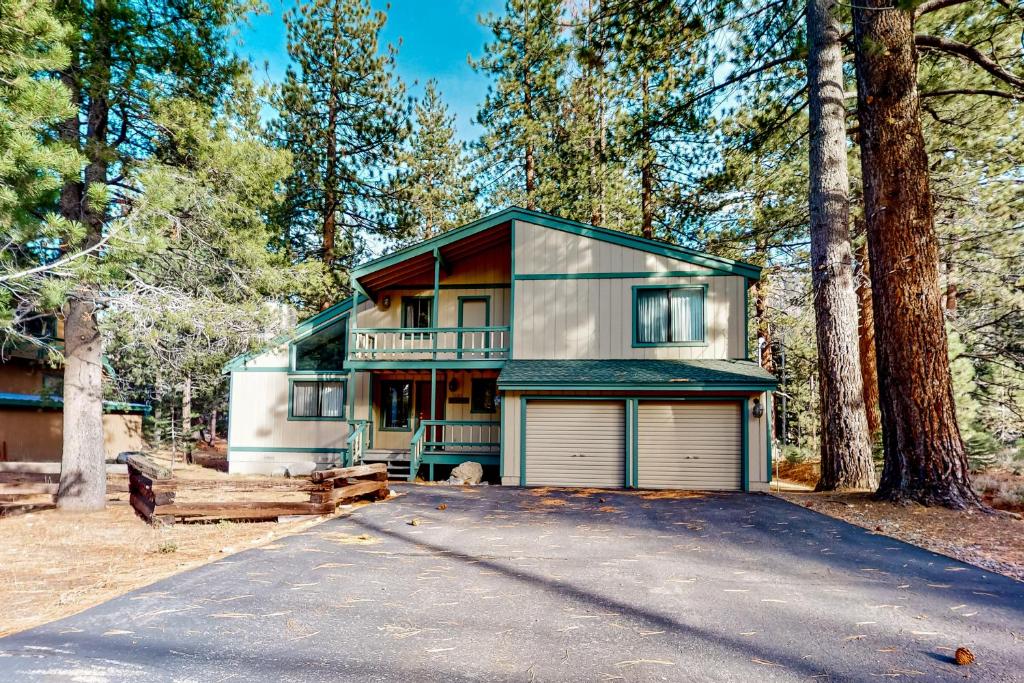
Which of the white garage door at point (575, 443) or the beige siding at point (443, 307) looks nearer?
the white garage door at point (575, 443)

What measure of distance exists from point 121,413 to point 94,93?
60.2 ft

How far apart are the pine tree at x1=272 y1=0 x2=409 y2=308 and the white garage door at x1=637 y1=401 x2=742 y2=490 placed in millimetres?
13386

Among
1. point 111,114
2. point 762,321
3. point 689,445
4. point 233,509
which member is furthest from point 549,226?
point 762,321

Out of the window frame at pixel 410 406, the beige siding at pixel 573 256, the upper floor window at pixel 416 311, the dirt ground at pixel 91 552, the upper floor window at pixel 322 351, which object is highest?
the beige siding at pixel 573 256

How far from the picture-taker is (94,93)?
8.00 m

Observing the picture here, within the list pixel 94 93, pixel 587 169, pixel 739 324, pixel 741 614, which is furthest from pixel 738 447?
pixel 94 93

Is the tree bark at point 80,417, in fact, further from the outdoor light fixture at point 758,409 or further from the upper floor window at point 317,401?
the outdoor light fixture at point 758,409

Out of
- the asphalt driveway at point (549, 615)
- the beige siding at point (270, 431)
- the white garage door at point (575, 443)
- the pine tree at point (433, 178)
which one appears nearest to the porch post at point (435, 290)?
the white garage door at point (575, 443)

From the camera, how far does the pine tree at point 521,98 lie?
20323mm

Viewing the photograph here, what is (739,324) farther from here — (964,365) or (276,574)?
(276,574)

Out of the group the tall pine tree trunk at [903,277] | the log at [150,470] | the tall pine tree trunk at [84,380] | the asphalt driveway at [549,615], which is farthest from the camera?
the tall pine tree trunk at [84,380]

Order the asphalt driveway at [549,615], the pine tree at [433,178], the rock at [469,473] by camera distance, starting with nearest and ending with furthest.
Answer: the asphalt driveway at [549,615], the rock at [469,473], the pine tree at [433,178]

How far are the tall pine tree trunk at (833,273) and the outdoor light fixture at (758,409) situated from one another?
43.6 inches

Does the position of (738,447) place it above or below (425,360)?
below
